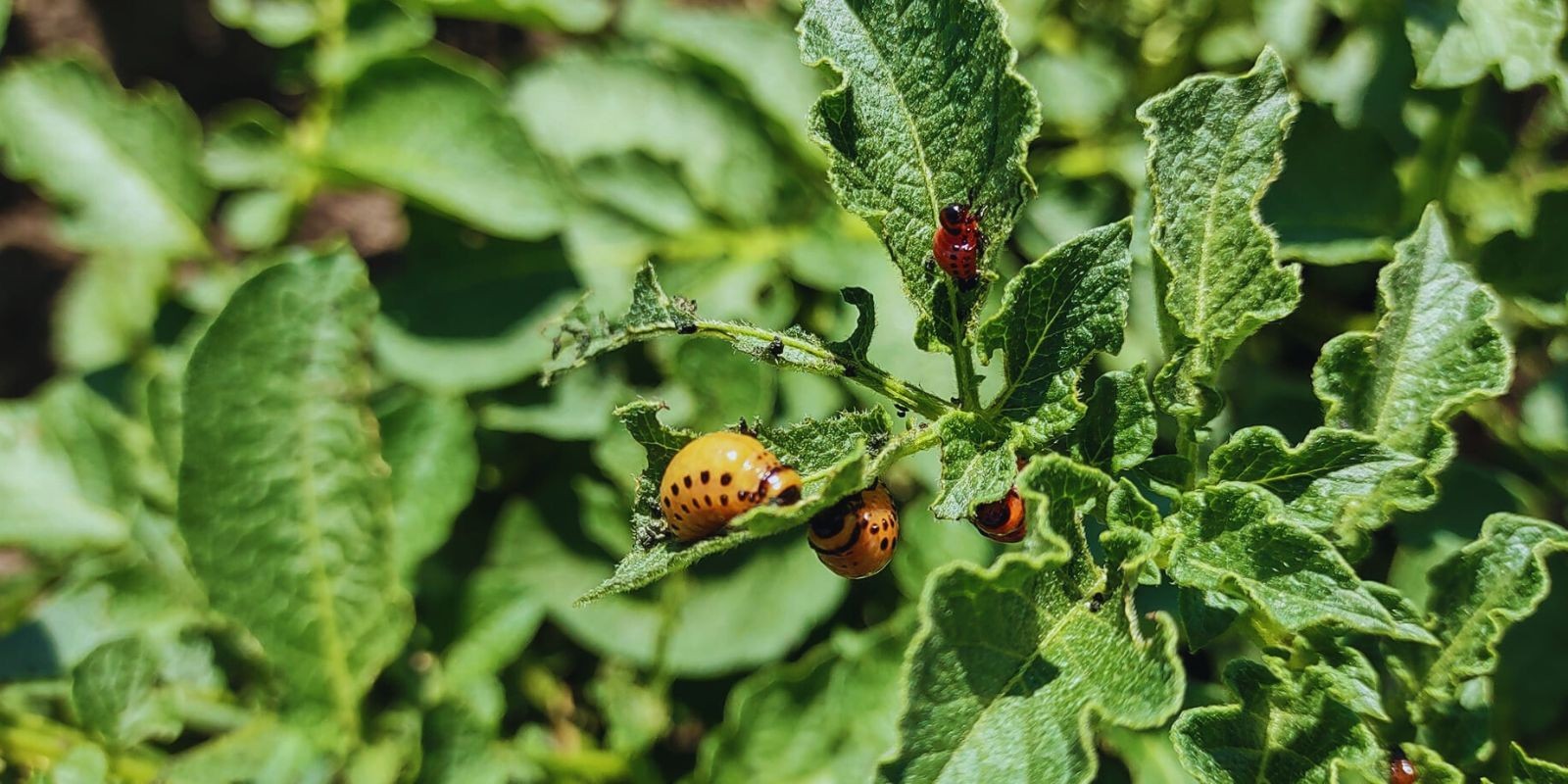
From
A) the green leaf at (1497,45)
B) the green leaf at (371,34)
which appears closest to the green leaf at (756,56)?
the green leaf at (371,34)

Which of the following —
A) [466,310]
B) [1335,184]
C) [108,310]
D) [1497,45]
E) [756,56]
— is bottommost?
[108,310]

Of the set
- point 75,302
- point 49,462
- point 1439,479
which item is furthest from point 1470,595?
point 75,302

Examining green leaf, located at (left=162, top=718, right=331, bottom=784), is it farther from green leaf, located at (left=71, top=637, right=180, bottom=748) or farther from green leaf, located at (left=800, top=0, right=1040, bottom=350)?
green leaf, located at (left=800, top=0, right=1040, bottom=350)

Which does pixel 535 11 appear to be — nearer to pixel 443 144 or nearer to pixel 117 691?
pixel 443 144

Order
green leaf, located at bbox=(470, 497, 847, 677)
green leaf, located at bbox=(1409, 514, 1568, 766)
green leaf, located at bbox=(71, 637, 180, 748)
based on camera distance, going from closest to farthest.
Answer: green leaf, located at bbox=(1409, 514, 1568, 766) < green leaf, located at bbox=(71, 637, 180, 748) < green leaf, located at bbox=(470, 497, 847, 677)

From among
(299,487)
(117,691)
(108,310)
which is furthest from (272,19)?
(117,691)

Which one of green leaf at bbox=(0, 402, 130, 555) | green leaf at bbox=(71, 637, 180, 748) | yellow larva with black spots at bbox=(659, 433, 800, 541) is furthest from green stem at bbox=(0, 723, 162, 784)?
yellow larva with black spots at bbox=(659, 433, 800, 541)

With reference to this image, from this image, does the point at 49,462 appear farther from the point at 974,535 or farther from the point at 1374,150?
the point at 1374,150
